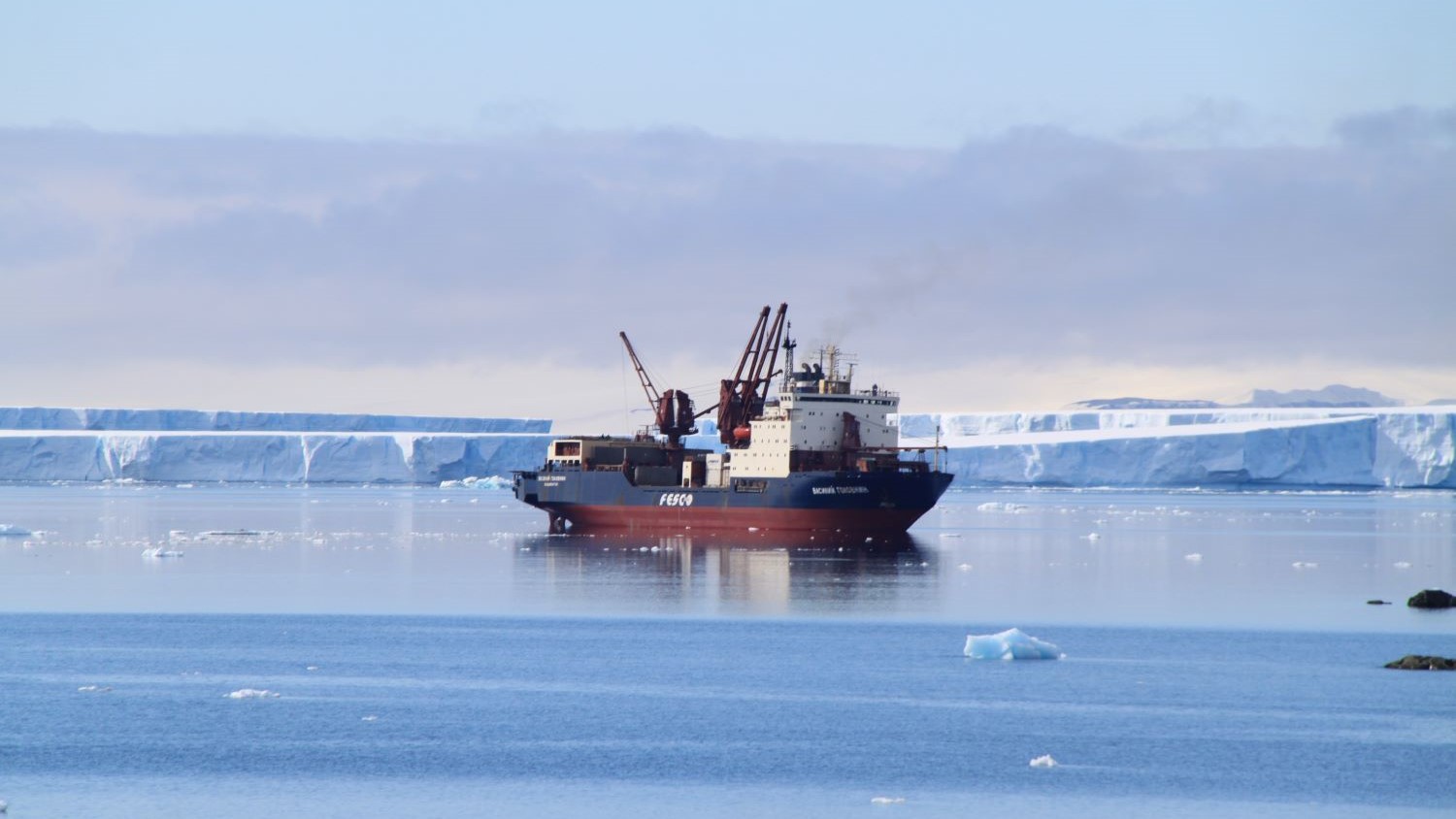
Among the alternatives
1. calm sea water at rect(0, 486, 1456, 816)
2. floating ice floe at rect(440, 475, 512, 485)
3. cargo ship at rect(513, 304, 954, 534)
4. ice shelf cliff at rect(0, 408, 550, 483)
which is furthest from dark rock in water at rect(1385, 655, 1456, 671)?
ice shelf cliff at rect(0, 408, 550, 483)

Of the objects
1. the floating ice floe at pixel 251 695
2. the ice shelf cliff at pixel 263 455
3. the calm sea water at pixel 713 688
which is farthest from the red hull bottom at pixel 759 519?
the ice shelf cliff at pixel 263 455

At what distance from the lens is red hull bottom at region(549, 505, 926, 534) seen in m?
36.6

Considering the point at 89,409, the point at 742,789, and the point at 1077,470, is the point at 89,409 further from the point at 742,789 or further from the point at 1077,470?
the point at 742,789

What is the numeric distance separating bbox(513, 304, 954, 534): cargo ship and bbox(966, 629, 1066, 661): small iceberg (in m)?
16.9

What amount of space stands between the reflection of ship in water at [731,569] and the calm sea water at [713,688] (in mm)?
190

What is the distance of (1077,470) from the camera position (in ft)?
221

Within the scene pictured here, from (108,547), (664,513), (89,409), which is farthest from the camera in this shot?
(89,409)

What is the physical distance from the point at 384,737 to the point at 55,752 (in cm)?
229

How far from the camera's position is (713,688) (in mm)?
15086

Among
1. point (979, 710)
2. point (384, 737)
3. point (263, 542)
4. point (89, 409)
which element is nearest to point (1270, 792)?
point (979, 710)

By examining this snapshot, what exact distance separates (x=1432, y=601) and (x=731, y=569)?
11236 millimetres

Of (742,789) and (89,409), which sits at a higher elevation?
(89,409)

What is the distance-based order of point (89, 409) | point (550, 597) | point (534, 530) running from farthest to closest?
→ point (89, 409) < point (534, 530) < point (550, 597)

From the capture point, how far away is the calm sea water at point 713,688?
1097 centimetres
